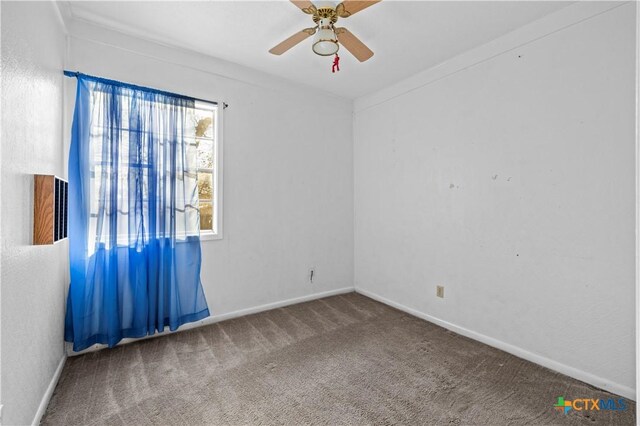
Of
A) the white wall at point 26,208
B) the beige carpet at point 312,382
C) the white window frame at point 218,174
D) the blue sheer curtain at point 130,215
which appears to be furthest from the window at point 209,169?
the white wall at point 26,208

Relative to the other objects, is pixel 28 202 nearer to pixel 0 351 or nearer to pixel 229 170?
pixel 0 351

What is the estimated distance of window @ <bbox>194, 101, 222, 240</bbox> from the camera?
311 centimetres

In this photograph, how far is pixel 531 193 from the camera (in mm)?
2412

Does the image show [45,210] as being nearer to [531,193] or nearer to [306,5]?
[306,5]

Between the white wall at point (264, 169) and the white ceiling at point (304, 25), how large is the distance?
226 millimetres

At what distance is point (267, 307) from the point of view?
3.47m

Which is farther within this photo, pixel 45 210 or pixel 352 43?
pixel 352 43

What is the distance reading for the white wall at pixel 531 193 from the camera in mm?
2002

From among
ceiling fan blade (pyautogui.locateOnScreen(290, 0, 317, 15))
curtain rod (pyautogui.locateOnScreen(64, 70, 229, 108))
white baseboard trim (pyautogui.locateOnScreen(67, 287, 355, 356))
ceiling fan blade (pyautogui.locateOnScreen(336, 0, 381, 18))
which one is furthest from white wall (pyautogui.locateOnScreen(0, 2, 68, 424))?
ceiling fan blade (pyautogui.locateOnScreen(336, 0, 381, 18))

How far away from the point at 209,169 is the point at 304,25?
5.45 ft

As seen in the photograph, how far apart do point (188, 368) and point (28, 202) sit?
1539 millimetres

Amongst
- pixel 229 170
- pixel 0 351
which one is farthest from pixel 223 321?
pixel 0 351

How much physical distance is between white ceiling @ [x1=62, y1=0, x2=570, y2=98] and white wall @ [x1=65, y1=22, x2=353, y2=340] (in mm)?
226

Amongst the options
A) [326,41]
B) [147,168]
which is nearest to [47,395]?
[147,168]
